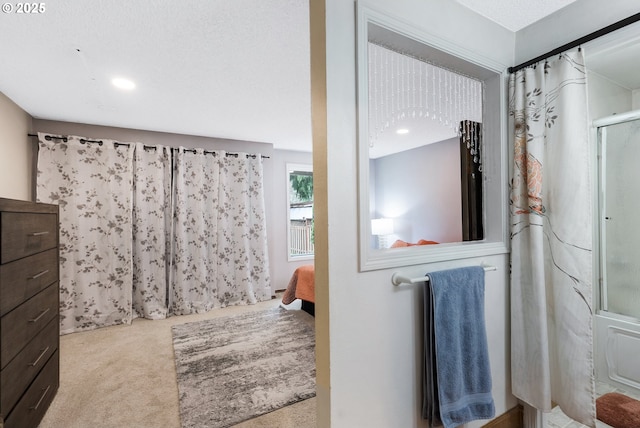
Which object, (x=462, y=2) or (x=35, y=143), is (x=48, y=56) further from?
(x=462, y=2)

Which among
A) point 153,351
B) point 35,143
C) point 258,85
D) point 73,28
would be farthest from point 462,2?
point 35,143

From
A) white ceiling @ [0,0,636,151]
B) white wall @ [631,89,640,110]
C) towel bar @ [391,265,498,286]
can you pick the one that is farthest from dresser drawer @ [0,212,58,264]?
white wall @ [631,89,640,110]

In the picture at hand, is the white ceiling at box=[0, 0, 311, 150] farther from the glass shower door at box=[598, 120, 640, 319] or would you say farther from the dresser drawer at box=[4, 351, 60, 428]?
the glass shower door at box=[598, 120, 640, 319]

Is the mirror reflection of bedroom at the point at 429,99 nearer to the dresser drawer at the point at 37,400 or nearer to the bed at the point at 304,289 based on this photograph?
the bed at the point at 304,289

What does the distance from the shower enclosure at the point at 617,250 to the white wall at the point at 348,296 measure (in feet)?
5.54

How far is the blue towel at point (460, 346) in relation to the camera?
1.25m

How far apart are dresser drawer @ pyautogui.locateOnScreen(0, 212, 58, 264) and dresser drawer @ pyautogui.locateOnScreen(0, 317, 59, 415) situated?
516 mm

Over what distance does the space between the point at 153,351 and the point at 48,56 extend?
2480 mm

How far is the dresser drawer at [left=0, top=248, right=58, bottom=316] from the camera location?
1360 millimetres

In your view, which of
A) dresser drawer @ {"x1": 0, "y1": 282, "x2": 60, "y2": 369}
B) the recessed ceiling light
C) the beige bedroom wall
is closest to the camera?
dresser drawer @ {"x1": 0, "y1": 282, "x2": 60, "y2": 369}

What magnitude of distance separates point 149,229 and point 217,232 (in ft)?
2.65

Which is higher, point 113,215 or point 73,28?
point 73,28

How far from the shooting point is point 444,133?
3.33 meters

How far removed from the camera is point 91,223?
3340 millimetres
